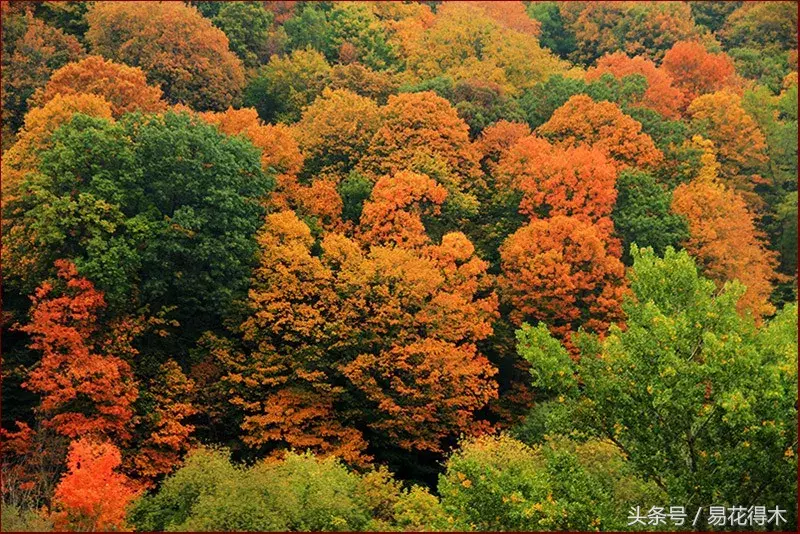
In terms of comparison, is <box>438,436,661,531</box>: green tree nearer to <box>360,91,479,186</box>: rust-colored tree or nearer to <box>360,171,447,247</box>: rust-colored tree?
<box>360,171,447,247</box>: rust-colored tree

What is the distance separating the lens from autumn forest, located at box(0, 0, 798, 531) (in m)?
20.2

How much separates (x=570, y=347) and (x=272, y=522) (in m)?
17.6

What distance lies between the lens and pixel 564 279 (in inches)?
1522

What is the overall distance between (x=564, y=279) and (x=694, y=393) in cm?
1966

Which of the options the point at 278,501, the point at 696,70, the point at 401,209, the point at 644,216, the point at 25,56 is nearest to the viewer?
the point at 278,501

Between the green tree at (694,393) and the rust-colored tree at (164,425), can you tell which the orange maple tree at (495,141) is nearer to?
the rust-colored tree at (164,425)

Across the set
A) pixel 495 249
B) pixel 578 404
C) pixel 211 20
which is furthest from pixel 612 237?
pixel 211 20

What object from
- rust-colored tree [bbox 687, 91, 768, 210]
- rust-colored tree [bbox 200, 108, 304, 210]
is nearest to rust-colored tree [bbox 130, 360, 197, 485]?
rust-colored tree [bbox 200, 108, 304, 210]

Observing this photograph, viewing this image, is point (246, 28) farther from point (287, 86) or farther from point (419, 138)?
point (419, 138)

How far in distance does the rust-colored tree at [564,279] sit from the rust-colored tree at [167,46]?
70.2 ft

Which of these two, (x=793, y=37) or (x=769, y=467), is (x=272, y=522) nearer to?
(x=769, y=467)

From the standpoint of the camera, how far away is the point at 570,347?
38.1m

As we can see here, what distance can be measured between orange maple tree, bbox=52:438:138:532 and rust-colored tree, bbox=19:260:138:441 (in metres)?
4.33

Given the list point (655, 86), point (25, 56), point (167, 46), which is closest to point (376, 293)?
point (167, 46)
